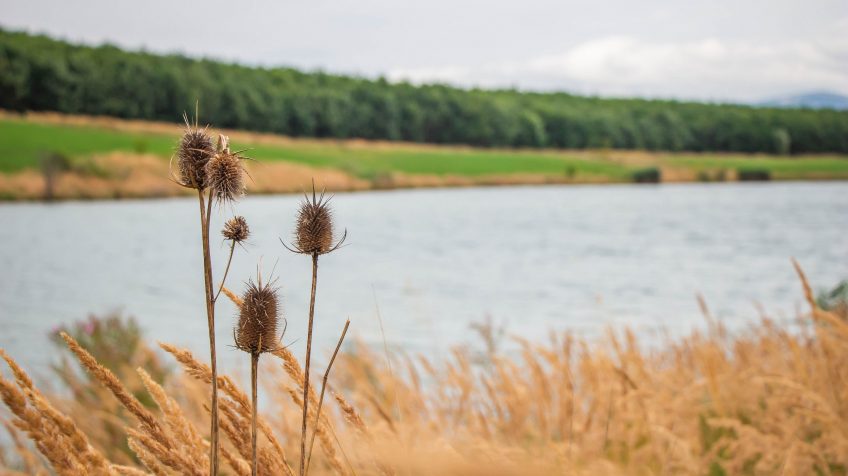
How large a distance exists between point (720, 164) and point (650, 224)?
4785 centimetres

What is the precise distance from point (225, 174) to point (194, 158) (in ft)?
0.12

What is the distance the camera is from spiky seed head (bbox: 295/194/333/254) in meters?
0.93

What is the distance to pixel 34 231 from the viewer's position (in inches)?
915

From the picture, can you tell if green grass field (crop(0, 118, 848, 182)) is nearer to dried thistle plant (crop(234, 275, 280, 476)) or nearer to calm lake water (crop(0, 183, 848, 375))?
calm lake water (crop(0, 183, 848, 375))

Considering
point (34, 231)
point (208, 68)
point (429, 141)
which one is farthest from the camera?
point (429, 141)

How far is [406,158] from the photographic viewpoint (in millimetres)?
60906

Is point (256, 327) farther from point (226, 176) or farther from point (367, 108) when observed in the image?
point (367, 108)

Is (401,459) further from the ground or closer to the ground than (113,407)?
further from the ground

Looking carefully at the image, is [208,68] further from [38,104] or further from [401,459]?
[401,459]

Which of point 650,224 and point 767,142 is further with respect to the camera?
point 767,142

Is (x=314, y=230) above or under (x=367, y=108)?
under

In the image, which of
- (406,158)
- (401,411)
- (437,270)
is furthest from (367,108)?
(401,411)

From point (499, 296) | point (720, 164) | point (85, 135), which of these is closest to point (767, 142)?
point (720, 164)

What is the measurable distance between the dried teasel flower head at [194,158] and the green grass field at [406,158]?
30236mm
